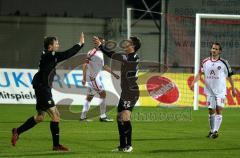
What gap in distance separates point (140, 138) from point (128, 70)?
3.01 meters

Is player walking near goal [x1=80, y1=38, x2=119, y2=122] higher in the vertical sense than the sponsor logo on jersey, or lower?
higher

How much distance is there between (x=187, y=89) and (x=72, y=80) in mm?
4621

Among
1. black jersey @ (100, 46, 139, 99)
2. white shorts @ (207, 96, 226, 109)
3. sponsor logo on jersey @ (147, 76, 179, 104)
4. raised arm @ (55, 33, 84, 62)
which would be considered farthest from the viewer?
sponsor logo on jersey @ (147, 76, 179, 104)

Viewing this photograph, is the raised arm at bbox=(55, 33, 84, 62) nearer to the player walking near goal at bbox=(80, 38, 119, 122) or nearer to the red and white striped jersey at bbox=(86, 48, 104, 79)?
the player walking near goal at bbox=(80, 38, 119, 122)

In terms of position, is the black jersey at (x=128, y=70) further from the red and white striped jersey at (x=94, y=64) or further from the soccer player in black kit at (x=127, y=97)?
the red and white striped jersey at (x=94, y=64)

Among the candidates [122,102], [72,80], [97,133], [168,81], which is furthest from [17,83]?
[122,102]

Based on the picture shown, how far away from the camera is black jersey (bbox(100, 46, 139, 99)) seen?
13102 mm

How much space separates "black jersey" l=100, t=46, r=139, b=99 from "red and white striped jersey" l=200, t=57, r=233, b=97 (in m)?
3.81

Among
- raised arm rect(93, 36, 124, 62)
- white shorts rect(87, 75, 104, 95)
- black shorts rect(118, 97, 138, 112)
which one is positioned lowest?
white shorts rect(87, 75, 104, 95)

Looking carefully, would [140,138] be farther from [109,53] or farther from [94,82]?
[94,82]

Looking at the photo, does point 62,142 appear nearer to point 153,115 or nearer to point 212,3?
point 153,115

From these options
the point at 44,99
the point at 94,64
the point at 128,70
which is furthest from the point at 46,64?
the point at 94,64

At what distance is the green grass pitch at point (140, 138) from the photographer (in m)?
12.9

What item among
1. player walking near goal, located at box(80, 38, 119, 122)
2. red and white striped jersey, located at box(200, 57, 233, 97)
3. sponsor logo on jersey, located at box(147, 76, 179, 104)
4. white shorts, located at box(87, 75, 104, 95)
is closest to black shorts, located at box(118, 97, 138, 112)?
red and white striped jersey, located at box(200, 57, 233, 97)
